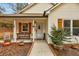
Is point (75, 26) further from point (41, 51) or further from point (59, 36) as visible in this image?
point (41, 51)

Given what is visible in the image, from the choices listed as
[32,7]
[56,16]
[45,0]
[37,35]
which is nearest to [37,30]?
[37,35]

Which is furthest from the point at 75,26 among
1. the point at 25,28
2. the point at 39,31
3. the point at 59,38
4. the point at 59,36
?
the point at 25,28

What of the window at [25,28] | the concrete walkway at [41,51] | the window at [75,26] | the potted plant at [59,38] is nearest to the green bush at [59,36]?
the potted plant at [59,38]

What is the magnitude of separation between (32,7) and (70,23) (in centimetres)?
545

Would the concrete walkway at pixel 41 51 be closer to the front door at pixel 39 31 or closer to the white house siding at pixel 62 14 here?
the white house siding at pixel 62 14

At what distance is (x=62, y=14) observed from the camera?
39.0 feet

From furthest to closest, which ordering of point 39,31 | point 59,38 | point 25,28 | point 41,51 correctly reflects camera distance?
point 25,28 → point 39,31 → point 59,38 → point 41,51

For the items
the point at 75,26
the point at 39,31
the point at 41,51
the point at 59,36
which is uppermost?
the point at 75,26

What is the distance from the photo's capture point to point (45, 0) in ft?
9.62

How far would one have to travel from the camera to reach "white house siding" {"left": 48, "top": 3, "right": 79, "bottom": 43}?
11820 mm

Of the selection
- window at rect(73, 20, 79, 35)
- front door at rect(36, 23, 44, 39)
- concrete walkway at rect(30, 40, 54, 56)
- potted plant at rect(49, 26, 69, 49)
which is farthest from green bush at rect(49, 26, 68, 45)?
front door at rect(36, 23, 44, 39)

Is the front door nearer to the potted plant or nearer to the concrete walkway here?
the potted plant

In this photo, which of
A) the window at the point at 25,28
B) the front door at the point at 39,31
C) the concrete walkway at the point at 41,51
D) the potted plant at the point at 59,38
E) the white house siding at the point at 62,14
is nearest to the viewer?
the concrete walkway at the point at 41,51

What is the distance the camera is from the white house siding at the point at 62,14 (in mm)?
11820
